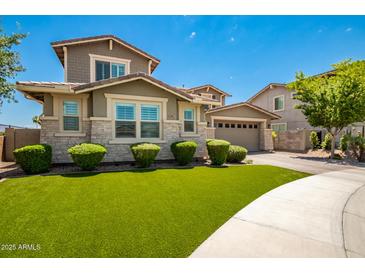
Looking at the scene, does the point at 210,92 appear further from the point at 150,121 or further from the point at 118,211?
the point at 118,211

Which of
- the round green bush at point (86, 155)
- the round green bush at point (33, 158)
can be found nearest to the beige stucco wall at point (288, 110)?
the round green bush at point (86, 155)

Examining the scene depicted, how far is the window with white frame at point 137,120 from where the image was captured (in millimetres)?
9959

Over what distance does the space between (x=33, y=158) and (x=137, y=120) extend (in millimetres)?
4853

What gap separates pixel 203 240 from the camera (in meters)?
3.19

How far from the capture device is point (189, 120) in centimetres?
1180

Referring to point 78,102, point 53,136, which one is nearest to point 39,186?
point 53,136

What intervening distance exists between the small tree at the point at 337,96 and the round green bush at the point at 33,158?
696 inches

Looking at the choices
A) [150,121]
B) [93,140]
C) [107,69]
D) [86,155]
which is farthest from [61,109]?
[107,69]

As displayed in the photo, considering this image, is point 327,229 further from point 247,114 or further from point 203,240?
point 247,114

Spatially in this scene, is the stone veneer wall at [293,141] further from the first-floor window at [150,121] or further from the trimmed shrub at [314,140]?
the first-floor window at [150,121]

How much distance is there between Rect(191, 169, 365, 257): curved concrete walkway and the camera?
2.96m

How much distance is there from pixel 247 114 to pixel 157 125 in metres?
11.2

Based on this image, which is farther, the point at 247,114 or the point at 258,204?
the point at 247,114
